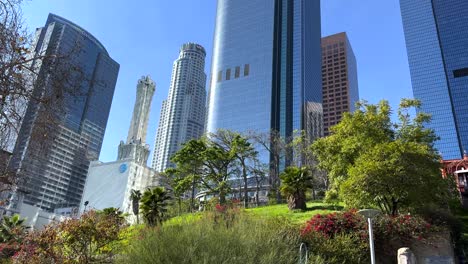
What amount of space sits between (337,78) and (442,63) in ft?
165

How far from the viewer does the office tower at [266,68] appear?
11625 centimetres

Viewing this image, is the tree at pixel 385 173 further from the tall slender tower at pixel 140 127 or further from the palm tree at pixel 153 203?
the tall slender tower at pixel 140 127

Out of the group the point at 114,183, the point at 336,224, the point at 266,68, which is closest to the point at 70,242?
the point at 336,224

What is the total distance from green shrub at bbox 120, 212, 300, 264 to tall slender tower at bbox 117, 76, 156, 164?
424 feet

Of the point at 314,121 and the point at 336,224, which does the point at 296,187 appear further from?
the point at 314,121

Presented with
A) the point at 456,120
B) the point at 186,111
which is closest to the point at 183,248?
the point at 456,120

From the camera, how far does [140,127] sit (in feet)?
513

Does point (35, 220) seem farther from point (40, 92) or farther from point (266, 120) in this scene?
point (40, 92)

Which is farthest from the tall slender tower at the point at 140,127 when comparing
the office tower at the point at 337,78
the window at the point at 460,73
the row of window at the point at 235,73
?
the window at the point at 460,73

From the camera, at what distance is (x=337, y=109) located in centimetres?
15100

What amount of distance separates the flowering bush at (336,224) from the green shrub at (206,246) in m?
5.30

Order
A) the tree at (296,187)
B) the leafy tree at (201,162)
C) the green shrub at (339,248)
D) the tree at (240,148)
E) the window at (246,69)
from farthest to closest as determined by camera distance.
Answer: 1. the window at (246,69)
2. the tree at (240,148)
3. the leafy tree at (201,162)
4. the tree at (296,187)
5. the green shrub at (339,248)

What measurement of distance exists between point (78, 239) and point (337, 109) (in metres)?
144

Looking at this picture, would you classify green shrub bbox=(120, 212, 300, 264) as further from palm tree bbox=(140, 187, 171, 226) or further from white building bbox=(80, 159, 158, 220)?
white building bbox=(80, 159, 158, 220)
